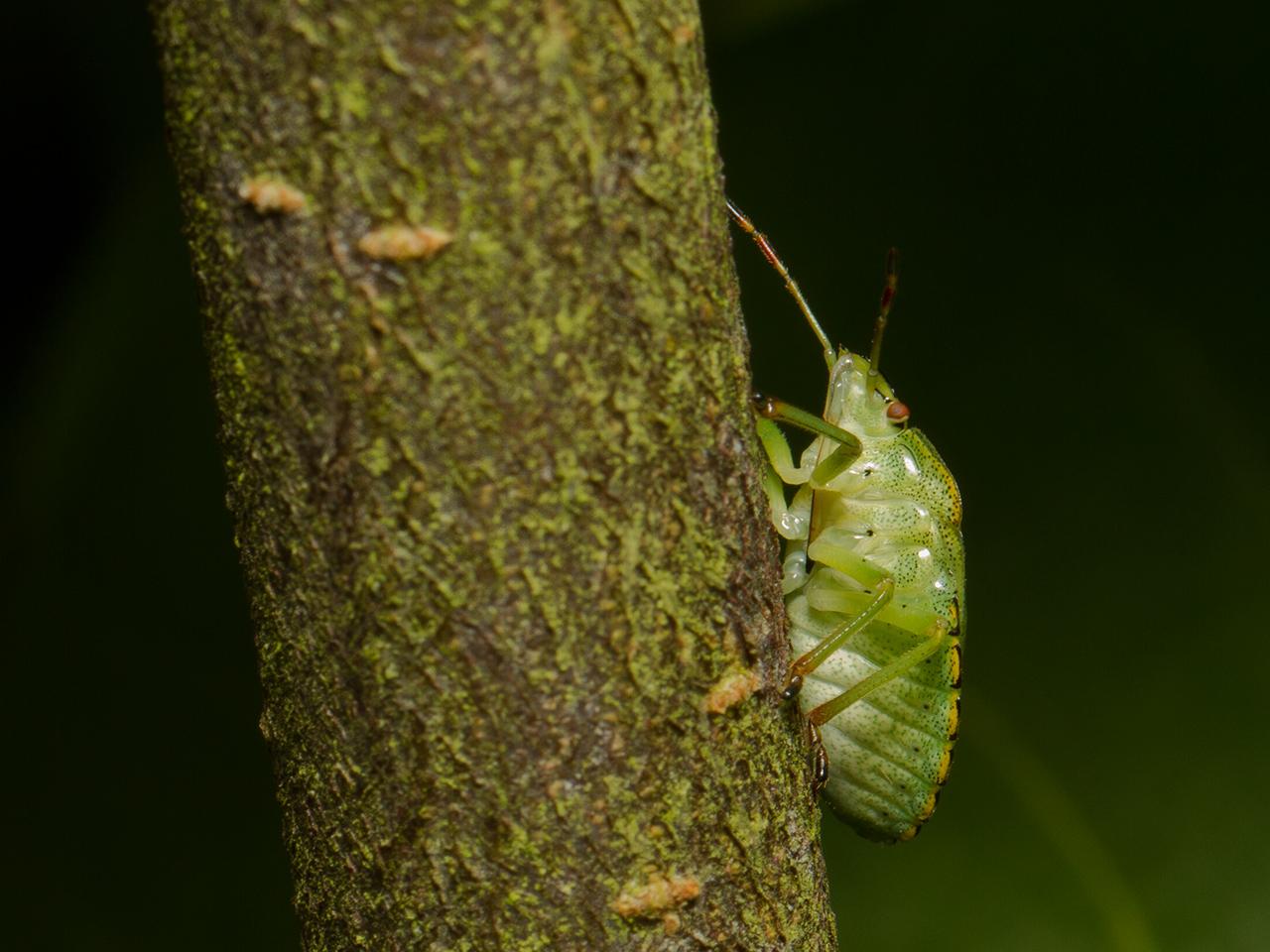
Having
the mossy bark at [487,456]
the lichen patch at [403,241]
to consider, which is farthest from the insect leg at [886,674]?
the lichen patch at [403,241]

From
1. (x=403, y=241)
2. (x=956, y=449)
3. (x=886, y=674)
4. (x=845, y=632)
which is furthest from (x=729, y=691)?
(x=956, y=449)

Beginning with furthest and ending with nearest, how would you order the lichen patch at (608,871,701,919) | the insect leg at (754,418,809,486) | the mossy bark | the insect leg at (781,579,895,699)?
1. the insect leg at (754,418,809,486)
2. the insect leg at (781,579,895,699)
3. the lichen patch at (608,871,701,919)
4. the mossy bark

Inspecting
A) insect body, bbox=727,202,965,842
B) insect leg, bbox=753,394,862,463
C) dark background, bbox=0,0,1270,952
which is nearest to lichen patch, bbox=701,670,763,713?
insect leg, bbox=753,394,862,463

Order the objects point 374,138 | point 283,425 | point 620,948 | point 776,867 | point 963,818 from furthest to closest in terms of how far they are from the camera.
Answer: point 963,818, point 776,867, point 620,948, point 283,425, point 374,138

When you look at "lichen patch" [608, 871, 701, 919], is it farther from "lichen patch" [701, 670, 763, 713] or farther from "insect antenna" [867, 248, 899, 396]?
"insect antenna" [867, 248, 899, 396]

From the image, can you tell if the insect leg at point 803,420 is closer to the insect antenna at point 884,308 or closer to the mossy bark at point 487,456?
the insect antenna at point 884,308

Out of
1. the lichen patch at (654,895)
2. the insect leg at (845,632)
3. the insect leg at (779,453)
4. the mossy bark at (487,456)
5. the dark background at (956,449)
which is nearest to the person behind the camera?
the mossy bark at (487,456)

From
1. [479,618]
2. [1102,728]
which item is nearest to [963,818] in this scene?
[1102,728]

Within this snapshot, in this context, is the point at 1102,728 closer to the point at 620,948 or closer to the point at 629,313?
the point at 620,948
